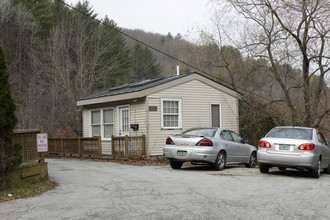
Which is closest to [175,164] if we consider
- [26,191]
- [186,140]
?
[186,140]

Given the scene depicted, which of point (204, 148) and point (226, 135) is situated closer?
point (204, 148)

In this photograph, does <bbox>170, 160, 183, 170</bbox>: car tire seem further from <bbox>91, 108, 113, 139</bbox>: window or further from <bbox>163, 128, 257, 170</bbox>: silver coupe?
<bbox>91, 108, 113, 139</bbox>: window

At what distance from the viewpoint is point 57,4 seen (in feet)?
148

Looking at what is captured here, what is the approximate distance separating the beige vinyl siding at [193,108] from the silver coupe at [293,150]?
6.54 m

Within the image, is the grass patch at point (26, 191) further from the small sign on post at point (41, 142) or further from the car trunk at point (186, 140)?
the car trunk at point (186, 140)

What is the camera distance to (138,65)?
53594 millimetres

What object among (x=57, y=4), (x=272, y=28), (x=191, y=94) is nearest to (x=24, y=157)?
(x=191, y=94)

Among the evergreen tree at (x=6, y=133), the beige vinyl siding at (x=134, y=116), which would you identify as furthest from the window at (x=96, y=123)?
the evergreen tree at (x=6, y=133)

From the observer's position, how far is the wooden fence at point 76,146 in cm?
1945

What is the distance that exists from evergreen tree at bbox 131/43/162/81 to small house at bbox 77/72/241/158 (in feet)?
103

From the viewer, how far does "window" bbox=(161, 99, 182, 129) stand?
18578 millimetres

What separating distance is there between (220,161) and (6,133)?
23.7 feet

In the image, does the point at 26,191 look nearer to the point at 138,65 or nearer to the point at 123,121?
the point at 123,121

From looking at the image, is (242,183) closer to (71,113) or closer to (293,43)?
(293,43)
